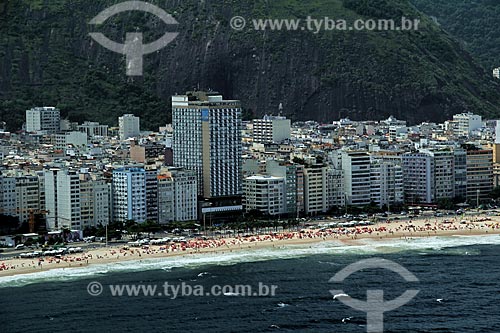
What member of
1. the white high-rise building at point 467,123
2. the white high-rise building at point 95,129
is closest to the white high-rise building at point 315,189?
the white high-rise building at point 467,123

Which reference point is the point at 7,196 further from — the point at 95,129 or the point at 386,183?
the point at 95,129

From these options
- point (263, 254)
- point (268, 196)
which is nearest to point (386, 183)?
point (268, 196)

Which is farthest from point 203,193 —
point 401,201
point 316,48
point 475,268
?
point 316,48

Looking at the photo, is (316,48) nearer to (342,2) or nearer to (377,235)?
(342,2)

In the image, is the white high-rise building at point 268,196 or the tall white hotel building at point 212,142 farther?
the white high-rise building at point 268,196

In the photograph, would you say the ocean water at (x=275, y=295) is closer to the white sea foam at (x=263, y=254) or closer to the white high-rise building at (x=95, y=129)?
the white sea foam at (x=263, y=254)
